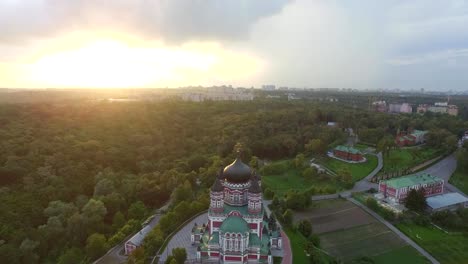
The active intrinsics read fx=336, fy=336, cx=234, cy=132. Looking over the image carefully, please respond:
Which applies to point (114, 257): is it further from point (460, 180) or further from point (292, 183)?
point (460, 180)

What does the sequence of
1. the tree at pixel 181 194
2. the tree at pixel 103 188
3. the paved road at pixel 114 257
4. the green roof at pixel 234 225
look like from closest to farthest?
the green roof at pixel 234 225, the paved road at pixel 114 257, the tree at pixel 181 194, the tree at pixel 103 188

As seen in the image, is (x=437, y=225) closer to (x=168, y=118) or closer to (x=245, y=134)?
(x=245, y=134)

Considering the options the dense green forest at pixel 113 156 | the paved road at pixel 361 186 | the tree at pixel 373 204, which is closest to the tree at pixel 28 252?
the dense green forest at pixel 113 156

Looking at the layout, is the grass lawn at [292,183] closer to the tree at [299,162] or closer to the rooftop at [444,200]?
the tree at [299,162]

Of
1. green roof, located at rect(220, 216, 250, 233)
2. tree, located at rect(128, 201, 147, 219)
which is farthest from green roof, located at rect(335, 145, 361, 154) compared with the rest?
green roof, located at rect(220, 216, 250, 233)

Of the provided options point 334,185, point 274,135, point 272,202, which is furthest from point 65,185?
point 274,135

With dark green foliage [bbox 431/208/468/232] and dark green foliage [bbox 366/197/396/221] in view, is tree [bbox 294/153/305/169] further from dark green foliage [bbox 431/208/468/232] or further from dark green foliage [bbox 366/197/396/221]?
dark green foliage [bbox 431/208/468/232]
